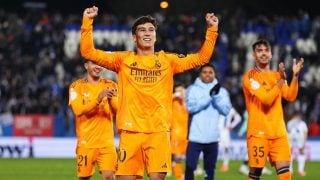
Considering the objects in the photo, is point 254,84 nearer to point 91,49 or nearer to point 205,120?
point 205,120

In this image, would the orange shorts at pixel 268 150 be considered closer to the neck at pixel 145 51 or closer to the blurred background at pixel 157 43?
the neck at pixel 145 51

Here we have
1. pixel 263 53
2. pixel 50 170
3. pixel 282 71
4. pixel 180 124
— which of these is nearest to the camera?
pixel 282 71

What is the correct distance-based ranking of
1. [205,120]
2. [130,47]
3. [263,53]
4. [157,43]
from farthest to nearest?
[157,43] → [130,47] → [205,120] → [263,53]

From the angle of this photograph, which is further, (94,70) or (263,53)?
(263,53)

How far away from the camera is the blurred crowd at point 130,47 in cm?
2848

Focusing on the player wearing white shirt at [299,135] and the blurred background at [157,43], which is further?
the blurred background at [157,43]

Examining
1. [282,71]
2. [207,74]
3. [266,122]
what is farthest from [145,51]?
[207,74]

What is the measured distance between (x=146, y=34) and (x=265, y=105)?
3046 millimetres

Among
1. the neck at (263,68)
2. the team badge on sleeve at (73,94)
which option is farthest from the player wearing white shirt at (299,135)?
the team badge on sleeve at (73,94)

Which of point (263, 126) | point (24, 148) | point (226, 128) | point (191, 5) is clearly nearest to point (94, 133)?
point (263, 126)

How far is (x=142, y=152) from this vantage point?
8.71m

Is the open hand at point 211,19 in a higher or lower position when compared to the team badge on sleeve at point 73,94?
higher

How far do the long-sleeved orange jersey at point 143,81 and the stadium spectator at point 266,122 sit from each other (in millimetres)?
2548

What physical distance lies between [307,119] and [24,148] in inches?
355
